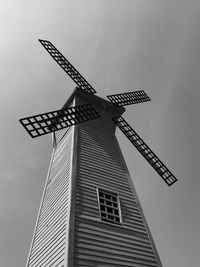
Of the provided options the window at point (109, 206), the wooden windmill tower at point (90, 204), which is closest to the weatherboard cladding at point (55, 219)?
the wooden windmill tower at point (90, 204)

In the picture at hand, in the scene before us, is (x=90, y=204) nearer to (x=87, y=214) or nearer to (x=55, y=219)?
(x=87, y=214)

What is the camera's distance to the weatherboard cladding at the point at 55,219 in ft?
31.1

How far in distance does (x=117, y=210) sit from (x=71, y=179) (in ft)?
7.00

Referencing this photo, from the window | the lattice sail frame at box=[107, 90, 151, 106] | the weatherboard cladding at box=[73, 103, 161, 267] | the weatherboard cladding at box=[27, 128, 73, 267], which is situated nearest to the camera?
the weatherboard cladding at box=[73, 103, 161, 267]

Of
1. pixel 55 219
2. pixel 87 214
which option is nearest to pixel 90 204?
pixel 87 214

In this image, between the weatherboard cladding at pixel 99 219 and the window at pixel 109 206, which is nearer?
the weatherboard cladding at pixel 99 219

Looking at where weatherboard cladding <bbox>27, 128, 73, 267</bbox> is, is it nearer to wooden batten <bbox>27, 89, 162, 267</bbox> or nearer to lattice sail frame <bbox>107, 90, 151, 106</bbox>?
wooden batten <bbox>27, 89, 162, 267</bbox>

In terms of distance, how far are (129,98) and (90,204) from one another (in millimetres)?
11729

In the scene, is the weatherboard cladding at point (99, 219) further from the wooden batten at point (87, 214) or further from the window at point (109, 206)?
the window at point (109, 206)

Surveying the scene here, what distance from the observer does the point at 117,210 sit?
11500mm

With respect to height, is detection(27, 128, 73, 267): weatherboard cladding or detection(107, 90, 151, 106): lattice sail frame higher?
detection(107, 90, 151, 106): lattice sail frame

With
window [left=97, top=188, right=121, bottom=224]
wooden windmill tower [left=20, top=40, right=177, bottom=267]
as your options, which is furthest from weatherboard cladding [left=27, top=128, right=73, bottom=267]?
window [left=97, top=188, right=121, bottom=224]

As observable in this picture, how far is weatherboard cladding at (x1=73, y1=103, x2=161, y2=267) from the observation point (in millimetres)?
9164

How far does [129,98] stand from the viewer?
21.1 meters
